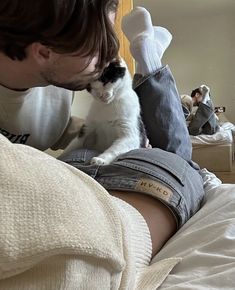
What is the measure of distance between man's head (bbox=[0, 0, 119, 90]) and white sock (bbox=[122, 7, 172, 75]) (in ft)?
0.89

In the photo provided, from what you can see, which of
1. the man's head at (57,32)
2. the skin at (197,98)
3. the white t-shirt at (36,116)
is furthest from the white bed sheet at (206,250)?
the skin at (197,98)

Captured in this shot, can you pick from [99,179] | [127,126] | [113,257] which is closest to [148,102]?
[127,126]

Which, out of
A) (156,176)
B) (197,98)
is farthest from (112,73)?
(197,98)

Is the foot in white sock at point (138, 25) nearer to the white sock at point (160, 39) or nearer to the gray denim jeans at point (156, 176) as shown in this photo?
the white sock at point (160, 39)

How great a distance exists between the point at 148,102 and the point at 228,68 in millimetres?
4664

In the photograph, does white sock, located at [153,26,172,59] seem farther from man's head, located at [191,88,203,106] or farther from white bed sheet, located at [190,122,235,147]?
man's head, located at [191,88,203,106]

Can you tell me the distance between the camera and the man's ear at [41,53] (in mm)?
773

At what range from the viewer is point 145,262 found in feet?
1.66

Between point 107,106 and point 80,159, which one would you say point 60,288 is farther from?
point 107,106

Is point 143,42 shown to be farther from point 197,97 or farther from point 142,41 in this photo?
point 197,97

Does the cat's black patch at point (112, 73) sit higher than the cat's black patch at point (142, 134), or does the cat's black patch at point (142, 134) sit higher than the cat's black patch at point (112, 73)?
the cat's black patch at point (112, 73)

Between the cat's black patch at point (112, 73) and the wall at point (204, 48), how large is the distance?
4174mm

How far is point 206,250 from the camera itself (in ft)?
1.68

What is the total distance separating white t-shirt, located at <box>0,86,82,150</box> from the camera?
944 millimetres
